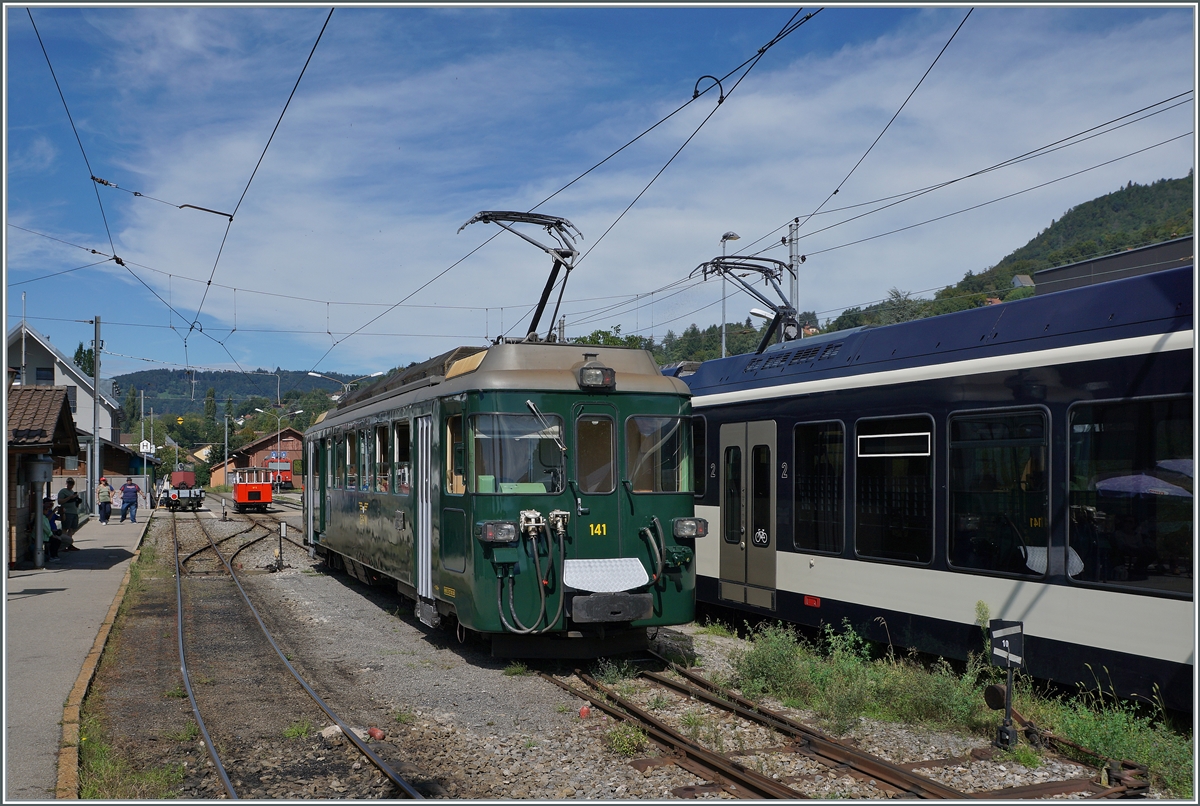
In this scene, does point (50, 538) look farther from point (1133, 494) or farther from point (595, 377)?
point (1133, 494)

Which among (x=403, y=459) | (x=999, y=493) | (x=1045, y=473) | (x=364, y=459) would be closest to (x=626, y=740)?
(x=999, y=493)

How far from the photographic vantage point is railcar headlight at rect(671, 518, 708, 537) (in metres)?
9.87

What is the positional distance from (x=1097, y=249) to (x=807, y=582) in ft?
162

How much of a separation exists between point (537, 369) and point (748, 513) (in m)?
3.18

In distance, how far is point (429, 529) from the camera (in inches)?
421

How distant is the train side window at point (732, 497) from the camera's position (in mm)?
11484

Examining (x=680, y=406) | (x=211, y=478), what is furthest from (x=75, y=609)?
(x=211, y=478)

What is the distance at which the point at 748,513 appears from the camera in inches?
444

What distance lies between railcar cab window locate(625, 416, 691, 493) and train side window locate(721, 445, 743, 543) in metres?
1.50

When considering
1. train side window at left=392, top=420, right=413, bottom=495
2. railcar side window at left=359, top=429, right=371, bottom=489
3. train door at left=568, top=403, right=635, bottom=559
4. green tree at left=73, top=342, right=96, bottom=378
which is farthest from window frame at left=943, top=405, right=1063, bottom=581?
green tree at left=73, top=342, right=96, bottom=378

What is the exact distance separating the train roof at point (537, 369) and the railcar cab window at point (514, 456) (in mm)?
345

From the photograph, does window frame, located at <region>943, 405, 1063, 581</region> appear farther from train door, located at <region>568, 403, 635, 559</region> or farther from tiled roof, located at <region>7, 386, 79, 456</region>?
tiled roof, located at <region>7, 386, 79, 456</region>

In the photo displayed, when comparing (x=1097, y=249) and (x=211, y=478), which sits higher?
(x=1097, y=249)

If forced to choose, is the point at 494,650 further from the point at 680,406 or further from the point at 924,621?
the point at 924,621
